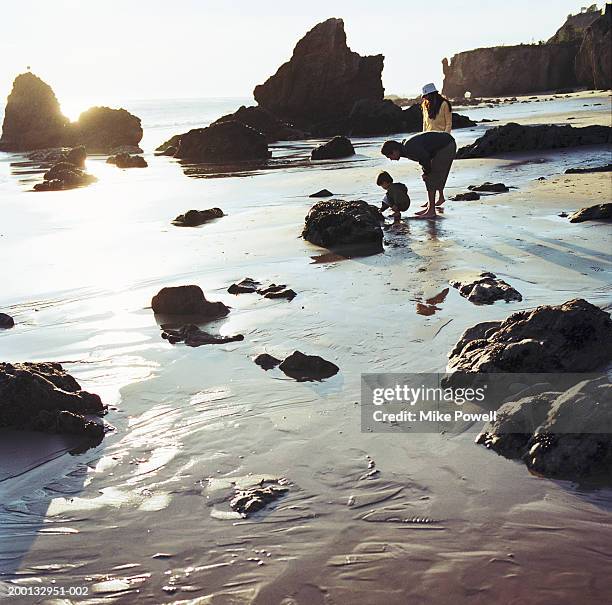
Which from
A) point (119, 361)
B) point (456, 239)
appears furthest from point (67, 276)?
point (456, 239)

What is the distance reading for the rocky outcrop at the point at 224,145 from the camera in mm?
25875

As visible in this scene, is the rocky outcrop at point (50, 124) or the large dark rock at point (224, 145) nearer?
the large dark rock at point (224, 145)

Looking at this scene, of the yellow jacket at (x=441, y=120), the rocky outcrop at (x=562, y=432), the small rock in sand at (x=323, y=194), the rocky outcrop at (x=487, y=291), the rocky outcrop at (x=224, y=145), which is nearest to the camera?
the rocky outcrop at (x=562, y=432)

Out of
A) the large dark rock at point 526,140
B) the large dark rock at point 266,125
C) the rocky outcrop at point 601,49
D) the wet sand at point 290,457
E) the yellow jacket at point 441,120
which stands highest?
the rocky outcrop at point 601,49

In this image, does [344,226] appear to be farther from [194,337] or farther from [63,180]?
[63,180]

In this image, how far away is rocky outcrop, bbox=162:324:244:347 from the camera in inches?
226

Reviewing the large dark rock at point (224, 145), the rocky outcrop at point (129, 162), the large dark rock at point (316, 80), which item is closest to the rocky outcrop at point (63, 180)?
the rocky outcrop at point (129, 162)

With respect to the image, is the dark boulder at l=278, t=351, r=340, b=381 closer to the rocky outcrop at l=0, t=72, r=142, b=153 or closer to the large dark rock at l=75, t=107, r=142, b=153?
the large dark rock at l=75, t=107, r=142, b=153

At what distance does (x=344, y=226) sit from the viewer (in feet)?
29.5

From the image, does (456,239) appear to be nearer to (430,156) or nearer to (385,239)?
(385,239)

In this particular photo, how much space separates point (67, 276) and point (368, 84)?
4261cm

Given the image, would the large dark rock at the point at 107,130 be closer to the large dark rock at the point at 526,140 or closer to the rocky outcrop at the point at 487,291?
the large dark rock at the point at 526,140

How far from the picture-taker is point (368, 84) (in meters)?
48.3

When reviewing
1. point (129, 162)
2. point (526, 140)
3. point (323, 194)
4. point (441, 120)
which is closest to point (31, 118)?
point (129, 162)
